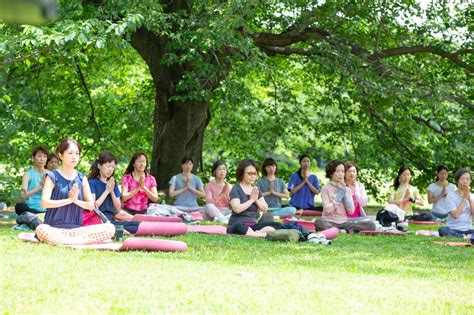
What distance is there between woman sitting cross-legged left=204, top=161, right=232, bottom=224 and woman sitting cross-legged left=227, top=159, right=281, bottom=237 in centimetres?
303

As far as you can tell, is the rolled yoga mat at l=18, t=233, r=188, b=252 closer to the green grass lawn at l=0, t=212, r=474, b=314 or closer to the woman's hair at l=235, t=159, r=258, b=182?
the green grass lawn at l=0, t=212, r=474, b=314

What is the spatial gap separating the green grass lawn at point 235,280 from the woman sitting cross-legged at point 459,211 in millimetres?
2545

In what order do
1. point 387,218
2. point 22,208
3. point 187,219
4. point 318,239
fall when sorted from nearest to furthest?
point 318,239, point 22,208, point 387,218, point 187,219

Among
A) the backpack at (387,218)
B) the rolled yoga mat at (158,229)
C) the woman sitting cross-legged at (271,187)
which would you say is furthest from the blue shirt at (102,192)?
the woman sitting cross-legged at (271,187)

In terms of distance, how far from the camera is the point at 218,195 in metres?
13.9

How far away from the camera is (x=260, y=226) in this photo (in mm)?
10078

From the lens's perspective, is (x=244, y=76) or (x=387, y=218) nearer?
(x=387, y=218)

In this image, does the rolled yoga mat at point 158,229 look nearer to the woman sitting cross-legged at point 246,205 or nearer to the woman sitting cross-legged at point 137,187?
the woman sitting cross-legged at point 246,205

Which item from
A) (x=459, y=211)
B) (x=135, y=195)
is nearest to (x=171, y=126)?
(x=135, y=195)

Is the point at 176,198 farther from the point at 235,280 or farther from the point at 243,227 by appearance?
the point at 235,280

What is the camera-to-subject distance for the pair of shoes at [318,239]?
30.4 feet

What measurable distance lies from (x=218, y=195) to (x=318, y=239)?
472 centimetres

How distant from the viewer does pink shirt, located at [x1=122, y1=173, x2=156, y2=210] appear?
38.6ft

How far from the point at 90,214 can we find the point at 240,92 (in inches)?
192
